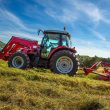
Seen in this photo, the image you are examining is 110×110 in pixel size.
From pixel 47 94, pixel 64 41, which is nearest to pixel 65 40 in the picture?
pixel 64 41

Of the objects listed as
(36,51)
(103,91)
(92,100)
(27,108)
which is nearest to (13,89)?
(27,108)

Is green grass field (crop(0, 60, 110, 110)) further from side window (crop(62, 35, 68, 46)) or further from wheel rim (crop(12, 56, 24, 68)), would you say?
side window (crop(62, 35, 68, 46))

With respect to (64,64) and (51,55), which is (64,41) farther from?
(64,64)

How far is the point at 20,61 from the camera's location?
16891 millimetres

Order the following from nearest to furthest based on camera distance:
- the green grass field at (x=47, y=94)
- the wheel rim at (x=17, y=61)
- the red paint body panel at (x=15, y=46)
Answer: the green grass field at (x=47, y=94) < the wheel rim at (x=17, y=61) < the red paint body panel at (x=15, y=46)

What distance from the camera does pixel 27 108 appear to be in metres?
8.12

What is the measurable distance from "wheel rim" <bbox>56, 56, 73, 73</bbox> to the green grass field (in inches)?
130

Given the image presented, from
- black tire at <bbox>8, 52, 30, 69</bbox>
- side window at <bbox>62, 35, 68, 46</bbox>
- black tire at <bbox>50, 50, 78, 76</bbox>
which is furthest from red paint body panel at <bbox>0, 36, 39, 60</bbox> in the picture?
black tire at <bbox>50, 50, 78, 76</bbox>

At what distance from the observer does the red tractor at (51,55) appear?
1620cm

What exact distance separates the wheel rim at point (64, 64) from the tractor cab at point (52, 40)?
91 centimetres

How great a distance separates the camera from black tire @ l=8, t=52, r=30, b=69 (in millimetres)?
16609

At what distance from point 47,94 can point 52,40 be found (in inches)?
295

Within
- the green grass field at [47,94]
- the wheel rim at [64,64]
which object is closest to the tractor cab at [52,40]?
the wheel rim at [64,64]

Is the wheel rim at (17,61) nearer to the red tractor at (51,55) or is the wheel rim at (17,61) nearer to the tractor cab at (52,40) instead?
the red tractor at (51,55)
